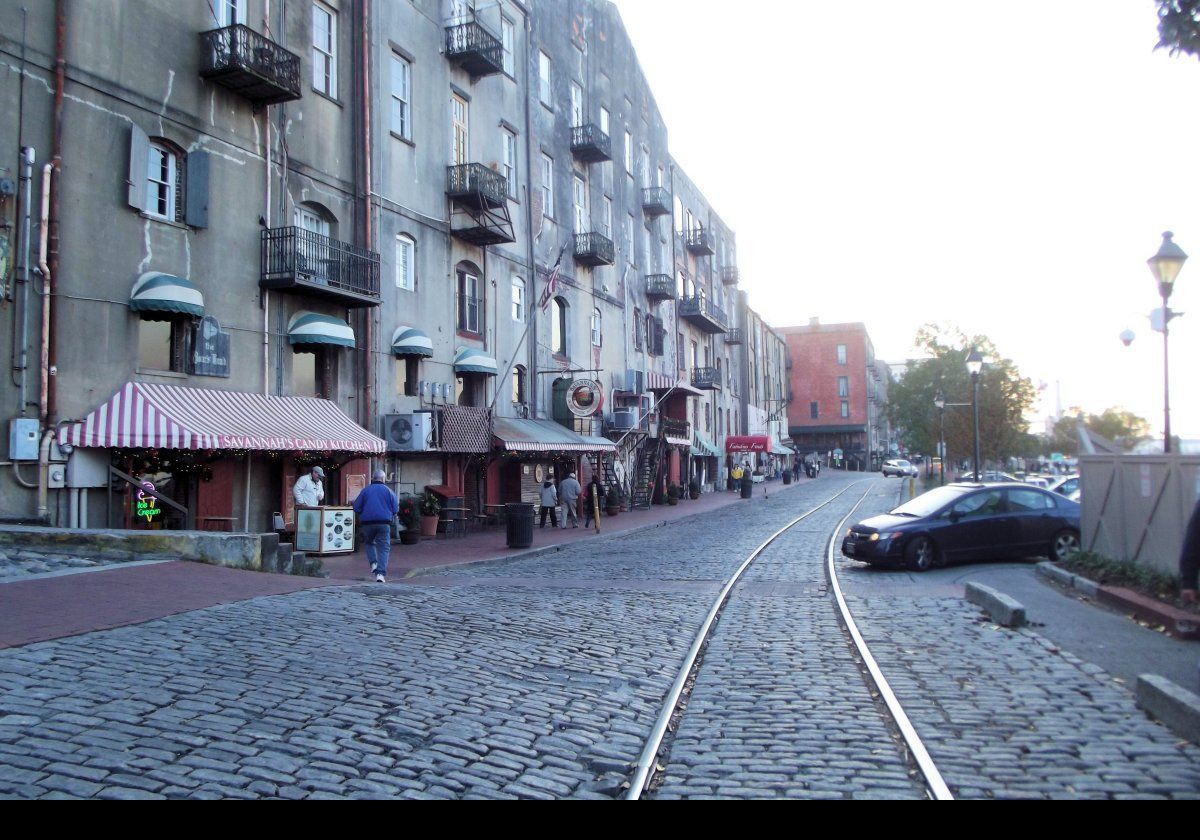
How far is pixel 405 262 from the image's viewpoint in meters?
22.8

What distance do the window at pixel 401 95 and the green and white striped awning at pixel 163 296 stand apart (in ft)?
28.0

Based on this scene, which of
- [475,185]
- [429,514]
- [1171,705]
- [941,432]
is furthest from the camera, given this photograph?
[941,432]

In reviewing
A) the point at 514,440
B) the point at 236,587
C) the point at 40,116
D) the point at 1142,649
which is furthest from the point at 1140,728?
the point at 514,440

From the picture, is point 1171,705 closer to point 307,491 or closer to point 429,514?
point 307,491

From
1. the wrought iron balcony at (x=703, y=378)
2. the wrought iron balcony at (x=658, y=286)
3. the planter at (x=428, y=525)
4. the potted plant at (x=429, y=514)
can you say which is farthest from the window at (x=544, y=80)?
the wrought iron balcony at (x=703, y=378)

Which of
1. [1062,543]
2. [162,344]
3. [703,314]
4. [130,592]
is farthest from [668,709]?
[703,314]

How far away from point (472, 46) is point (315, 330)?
34.1 feet

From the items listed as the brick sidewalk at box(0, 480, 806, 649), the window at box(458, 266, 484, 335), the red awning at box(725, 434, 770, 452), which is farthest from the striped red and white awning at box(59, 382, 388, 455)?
the red awning at box(725, 434, 770, 452)

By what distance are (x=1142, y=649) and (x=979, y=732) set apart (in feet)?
11.6

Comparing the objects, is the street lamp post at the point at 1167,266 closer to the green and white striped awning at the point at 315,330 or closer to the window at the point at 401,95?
the green and white striped awning at the point at 315,330

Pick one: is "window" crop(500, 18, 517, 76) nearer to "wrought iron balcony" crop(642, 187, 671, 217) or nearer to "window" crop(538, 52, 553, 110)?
"window" crop(538, 52, 553, 110)

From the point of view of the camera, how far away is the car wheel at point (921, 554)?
1470 centimetres

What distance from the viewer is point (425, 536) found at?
2211 cm

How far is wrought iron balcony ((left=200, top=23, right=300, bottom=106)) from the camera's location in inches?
658
